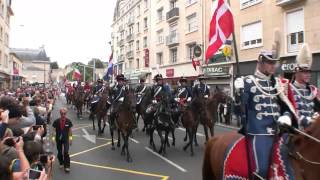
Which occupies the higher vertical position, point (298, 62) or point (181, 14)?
point (181, 14)

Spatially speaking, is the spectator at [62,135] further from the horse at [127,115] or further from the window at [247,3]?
the window at [247,3]

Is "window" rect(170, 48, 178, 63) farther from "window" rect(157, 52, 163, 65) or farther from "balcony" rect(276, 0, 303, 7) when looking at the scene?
"balcony" rect(276, 0, 303, 7)

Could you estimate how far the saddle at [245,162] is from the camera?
4840 mm

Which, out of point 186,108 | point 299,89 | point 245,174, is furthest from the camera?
point 186,108

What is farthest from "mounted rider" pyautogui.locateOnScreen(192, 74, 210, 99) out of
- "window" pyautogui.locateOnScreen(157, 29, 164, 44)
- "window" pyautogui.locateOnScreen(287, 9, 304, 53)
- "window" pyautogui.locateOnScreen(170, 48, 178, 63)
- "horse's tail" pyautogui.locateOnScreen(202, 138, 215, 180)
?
"window" pyautogui.locateOnScreen(157, 29, 164, 44)

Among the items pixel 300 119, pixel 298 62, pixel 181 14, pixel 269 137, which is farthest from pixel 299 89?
pixel 181 14

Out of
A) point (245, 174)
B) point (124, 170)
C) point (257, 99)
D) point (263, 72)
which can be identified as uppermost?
point (263, 72)

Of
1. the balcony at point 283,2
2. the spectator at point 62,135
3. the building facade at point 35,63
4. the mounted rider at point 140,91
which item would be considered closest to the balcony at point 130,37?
the balcony at point 283,2

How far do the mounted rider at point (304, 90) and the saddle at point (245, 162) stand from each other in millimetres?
971

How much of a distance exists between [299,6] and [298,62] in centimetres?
1986

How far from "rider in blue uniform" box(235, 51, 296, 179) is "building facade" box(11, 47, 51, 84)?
106 metres

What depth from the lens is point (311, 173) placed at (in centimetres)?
470

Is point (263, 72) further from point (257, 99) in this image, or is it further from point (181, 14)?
point (181, 14)

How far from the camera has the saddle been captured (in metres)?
4.84
